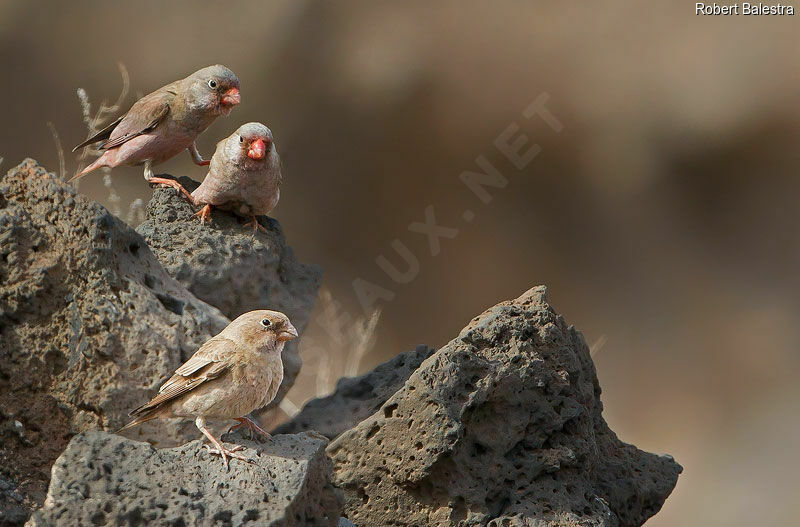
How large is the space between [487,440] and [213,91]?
1.78 m

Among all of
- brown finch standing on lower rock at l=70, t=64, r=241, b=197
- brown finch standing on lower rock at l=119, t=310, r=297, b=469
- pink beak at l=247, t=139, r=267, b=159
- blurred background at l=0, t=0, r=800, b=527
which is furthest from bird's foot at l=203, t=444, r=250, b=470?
blurred background at l=0, t=0, r=800, b=527

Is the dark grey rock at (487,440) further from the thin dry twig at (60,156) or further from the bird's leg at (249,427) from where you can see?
the thin dry twig at (60,156)

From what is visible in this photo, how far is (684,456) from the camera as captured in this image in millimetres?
7398

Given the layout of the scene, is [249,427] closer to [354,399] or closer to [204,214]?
[354,399]

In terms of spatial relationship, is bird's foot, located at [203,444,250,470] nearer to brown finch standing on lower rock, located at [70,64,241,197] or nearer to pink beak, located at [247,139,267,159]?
pink beak, located at [247,139,267,159]

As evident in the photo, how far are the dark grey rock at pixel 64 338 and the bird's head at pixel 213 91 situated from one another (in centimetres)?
100

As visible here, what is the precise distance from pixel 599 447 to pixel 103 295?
5.81ft

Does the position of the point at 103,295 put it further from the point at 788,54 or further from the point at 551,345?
the point at 788,54

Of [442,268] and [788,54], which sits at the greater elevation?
[788,54]

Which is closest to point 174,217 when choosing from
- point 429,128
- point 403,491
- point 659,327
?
point 403,491

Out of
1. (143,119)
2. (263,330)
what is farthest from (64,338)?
(143,119)

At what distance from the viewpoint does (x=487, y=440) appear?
343 cm

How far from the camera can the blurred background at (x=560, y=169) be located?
718 centimetres

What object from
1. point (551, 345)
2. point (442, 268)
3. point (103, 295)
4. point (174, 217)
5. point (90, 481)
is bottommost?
point (90, 481)
